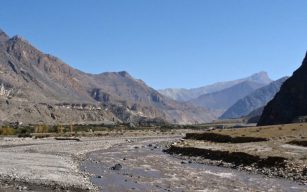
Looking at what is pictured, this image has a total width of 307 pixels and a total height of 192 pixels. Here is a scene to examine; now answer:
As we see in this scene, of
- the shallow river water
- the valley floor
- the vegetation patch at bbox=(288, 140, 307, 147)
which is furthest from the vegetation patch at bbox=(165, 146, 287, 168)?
the vegetation patch at bbox=(288, 140, 307, 147)

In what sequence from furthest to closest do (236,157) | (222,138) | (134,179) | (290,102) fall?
1. (290,102)
2. (222,138)
3. (236,157)
4. (134,179)

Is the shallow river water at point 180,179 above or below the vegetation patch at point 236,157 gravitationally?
below

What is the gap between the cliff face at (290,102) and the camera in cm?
15175

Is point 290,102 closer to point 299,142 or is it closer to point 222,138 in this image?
point 222,138

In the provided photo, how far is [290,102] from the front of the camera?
520ft

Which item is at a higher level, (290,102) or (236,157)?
(290,102)

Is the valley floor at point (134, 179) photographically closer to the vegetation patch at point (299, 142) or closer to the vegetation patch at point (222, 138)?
the vegetation patch at point (299, 142)

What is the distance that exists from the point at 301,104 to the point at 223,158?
108 meters

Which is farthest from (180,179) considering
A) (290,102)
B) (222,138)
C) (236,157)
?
(290,102)

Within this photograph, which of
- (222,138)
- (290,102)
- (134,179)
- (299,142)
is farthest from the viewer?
(290,102)

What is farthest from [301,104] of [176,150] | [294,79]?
[176,150]

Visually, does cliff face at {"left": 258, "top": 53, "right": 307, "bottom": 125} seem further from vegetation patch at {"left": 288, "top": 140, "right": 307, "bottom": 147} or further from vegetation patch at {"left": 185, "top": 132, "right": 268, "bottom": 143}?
vegetation patch at {"left": 288, "top": 140, "right": 307, "bottom": 147}

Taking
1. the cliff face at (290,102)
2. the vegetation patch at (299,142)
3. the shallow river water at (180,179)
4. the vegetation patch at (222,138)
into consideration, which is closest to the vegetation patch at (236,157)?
the shallow river water at (180,179)

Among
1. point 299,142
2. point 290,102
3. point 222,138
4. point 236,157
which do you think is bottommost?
point 236,157
